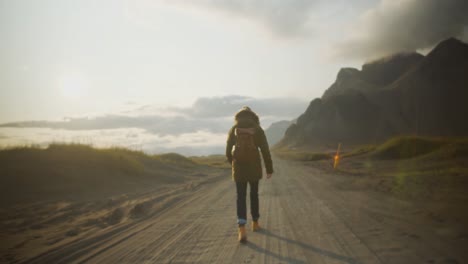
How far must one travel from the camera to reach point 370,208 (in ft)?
25.8

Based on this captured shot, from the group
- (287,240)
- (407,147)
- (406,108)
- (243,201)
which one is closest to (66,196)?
(243,201)

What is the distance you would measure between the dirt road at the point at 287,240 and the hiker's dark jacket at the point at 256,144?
114 centimetres

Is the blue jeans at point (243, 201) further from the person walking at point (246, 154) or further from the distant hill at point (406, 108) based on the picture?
the distant hill at point (406, 108)

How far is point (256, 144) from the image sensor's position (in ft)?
20.5

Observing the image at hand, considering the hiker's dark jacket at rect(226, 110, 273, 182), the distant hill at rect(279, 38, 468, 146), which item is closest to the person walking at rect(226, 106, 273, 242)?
the hiker's dark jacket at rect(226, 110, 273, 182)

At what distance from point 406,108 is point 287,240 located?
163m

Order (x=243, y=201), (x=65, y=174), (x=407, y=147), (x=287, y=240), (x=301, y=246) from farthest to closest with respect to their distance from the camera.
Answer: (x=407, y=147) → (x=65, y=174) → (x=243, y=201) → (x=287, y=240) → (x=301, y=246)

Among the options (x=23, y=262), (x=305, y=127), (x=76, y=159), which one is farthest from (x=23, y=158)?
(x=305, y=127)

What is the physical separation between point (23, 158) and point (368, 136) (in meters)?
143

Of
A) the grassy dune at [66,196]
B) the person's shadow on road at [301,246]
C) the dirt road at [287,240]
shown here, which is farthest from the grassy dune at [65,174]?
the person's shadow on road at [301,246]

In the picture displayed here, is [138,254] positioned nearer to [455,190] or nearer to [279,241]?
[279,241]

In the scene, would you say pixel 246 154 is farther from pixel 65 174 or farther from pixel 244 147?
pixel 65 174

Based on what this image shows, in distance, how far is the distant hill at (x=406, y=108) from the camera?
448ft

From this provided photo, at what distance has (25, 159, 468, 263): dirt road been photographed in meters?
4.46
